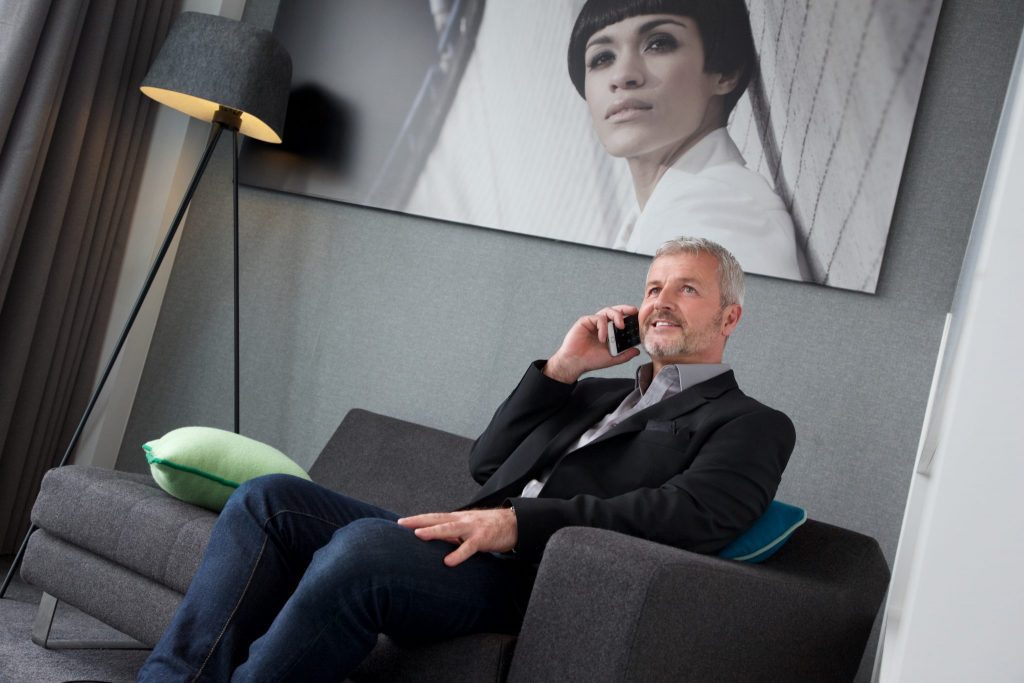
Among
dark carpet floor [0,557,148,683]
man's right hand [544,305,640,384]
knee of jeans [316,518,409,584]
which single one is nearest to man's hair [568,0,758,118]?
man's right hand [544,305,640,384]

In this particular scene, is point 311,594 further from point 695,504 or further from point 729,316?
point 729,316

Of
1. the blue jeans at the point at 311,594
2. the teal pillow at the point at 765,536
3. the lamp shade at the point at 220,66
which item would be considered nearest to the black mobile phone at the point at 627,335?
the teal pillow at the point at 765,536

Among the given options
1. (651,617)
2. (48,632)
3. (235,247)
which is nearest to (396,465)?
(48,632)

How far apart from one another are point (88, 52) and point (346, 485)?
157 cm

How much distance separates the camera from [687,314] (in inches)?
84.0

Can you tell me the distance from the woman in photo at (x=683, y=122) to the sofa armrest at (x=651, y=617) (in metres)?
1.30

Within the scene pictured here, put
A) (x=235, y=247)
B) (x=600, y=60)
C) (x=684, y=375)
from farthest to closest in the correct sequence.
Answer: (x=235, y=247) → (x=600, y=60) → (x=684, y=375)

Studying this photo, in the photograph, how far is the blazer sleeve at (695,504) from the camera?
166cm

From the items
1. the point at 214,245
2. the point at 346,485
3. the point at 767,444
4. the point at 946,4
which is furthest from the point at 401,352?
the point at 946,4

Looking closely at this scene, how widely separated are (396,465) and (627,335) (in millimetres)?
835

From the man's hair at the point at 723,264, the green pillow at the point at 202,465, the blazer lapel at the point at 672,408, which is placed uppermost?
the man's hair at the point at 723,264

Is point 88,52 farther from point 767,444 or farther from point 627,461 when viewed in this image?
point 767,444

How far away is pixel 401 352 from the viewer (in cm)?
321

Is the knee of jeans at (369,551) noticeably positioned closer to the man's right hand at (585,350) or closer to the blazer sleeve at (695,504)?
the blazer sleeve at (695,504)
